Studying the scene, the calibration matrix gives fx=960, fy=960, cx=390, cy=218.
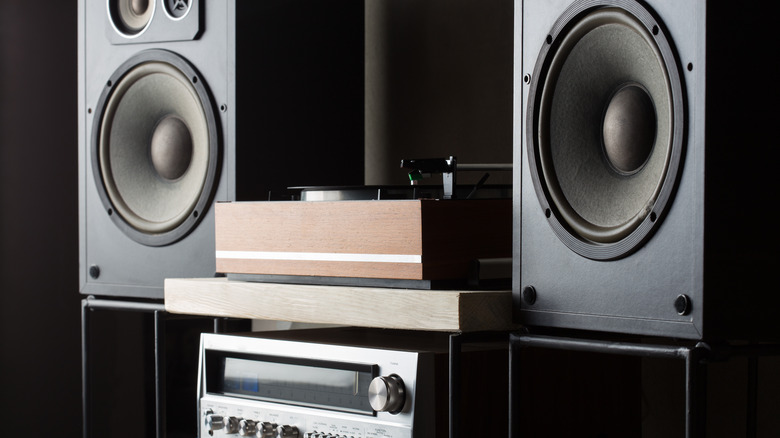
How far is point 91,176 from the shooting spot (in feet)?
5.00

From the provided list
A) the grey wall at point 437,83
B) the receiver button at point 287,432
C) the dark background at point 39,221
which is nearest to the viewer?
the receiver button at point 287,432

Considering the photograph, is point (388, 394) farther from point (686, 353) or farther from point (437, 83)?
point (437, 83)

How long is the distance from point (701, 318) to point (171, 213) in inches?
33.5

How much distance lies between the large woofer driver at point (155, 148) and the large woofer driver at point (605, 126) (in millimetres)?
548


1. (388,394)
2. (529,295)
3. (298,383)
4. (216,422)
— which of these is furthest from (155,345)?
(529,295)

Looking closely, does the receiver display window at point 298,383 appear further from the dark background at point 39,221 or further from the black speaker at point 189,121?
the dark background at point 39,221

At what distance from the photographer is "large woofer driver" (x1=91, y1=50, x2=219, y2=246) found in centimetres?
141

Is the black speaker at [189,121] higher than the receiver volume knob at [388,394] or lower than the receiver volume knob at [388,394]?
higher

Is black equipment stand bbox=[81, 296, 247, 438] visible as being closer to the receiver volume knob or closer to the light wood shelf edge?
the light wood shelf edge

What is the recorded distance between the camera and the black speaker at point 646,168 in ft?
2.83

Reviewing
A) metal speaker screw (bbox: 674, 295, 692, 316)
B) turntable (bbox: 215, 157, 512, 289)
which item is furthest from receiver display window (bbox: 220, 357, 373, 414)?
metal speaker screw (bbox: 674, 295, 692, 316)

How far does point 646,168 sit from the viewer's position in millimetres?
934

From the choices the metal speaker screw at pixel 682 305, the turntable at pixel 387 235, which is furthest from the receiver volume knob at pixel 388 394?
the metal speaker screw at pixel 682 305

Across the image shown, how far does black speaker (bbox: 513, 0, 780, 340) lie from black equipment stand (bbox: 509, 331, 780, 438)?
2 cm
